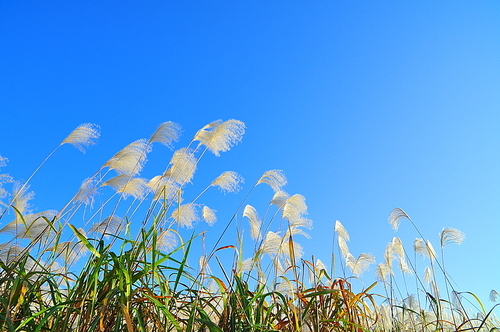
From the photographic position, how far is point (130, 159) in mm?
3559

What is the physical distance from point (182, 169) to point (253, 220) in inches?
33.9

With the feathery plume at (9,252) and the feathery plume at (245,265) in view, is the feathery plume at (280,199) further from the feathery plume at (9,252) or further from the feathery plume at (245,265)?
the feathery plume at (9,252)

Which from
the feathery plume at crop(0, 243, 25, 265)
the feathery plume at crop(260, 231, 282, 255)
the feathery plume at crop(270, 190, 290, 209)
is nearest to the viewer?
the feathery plume at crop(0, 243, 25, 265)

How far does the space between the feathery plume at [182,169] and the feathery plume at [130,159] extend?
246mm

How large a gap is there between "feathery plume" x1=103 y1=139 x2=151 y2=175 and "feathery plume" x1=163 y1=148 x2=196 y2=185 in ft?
0.81

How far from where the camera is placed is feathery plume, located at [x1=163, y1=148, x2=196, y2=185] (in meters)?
3.57

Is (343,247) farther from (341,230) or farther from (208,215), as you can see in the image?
(208,215)

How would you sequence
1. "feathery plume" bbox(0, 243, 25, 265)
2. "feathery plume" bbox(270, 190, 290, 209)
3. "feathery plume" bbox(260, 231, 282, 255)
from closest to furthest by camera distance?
"feathery plume" bbox(0, 243, 25, 265)
"feathery plume" bbox(260, 231, 282, 255)
"feathery plume" bbox(270, 190, 290, 209)

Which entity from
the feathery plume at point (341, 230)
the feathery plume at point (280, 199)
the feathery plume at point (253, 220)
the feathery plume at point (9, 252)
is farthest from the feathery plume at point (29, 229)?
the feathery plume at point (341, 230)

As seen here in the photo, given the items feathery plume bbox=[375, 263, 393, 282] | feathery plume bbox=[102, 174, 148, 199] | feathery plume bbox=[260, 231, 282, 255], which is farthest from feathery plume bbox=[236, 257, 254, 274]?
feathery plume bbox=[375, 263, 393, 282]

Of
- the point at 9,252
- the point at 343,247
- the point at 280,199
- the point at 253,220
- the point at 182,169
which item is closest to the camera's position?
the point at 9,252

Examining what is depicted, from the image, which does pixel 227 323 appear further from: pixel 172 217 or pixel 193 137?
pixel 193 137

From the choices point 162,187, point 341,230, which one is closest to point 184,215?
point 162,187

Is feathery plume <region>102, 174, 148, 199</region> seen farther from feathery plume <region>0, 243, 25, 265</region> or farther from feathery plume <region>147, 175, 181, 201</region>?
feathery plume <region>0, 243, 25, 265</region>
